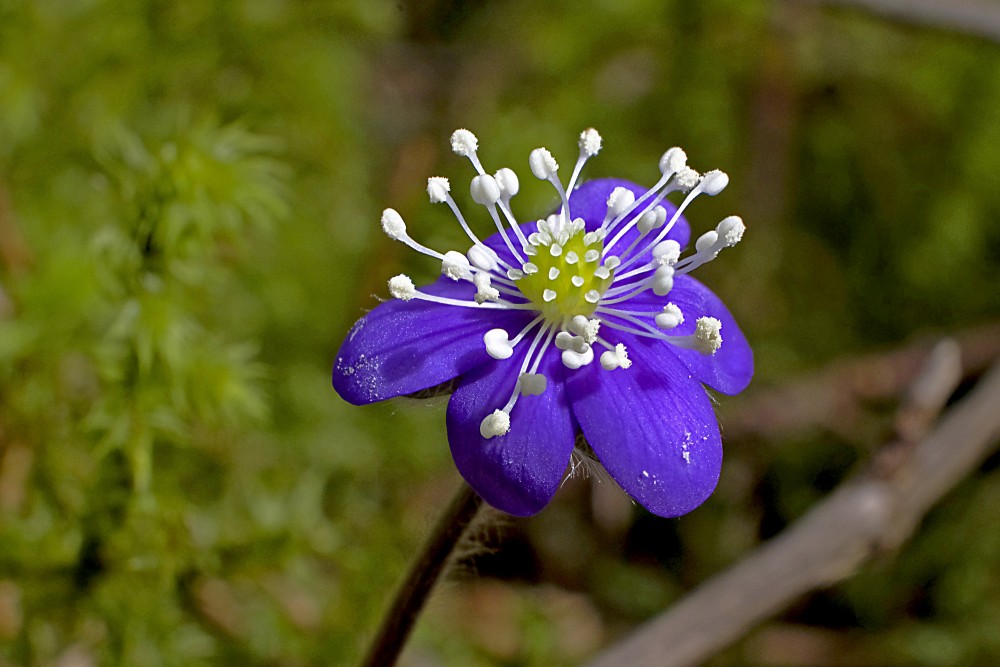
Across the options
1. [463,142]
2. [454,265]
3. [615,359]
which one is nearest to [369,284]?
[463,142]

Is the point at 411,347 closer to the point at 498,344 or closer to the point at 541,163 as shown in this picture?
the point at 498,344

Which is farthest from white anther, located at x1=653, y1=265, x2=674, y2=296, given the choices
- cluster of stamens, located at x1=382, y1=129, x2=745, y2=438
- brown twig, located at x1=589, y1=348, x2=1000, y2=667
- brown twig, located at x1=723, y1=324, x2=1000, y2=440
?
brown twig, located at x1=723, y1=324, x2=1000, y2=440

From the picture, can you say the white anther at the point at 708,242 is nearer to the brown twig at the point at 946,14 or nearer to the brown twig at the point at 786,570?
the brown twig at the point at 786,570

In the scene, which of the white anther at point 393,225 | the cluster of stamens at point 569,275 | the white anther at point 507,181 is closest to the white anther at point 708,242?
the cluster of stamens at point 569,275

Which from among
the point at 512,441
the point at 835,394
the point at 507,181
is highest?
the point at 507,181

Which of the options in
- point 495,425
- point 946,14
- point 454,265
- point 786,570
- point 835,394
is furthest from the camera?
point 835,394

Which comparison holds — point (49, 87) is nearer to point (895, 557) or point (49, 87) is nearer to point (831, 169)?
point (831, 169)
